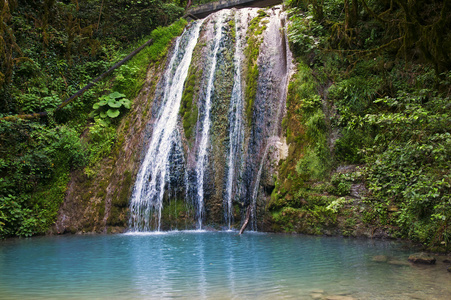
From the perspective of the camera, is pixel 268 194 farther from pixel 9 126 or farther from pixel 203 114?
pixel 9 126

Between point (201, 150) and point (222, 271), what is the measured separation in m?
5.63

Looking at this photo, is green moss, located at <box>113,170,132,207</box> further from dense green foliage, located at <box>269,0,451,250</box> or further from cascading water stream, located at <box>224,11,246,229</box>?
dense green foliage, located at <box>269,0,451,250</box>

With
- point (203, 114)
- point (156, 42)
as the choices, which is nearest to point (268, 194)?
point (203, 114)

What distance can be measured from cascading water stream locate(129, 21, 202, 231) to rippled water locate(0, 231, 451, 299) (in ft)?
7.41

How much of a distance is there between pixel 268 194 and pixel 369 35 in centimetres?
472

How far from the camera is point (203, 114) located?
10484 mm

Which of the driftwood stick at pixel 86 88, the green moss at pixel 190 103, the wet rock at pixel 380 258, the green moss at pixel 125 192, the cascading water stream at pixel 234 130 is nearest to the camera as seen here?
the wet rock at pixel 380 258

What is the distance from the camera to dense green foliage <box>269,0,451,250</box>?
17.9 feet

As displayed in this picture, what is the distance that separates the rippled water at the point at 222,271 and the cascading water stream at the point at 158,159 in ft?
7.41

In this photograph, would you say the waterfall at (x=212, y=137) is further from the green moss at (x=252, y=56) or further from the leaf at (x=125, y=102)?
the leaf at (x=125, y=102)

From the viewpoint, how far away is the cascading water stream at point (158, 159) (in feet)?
30.8

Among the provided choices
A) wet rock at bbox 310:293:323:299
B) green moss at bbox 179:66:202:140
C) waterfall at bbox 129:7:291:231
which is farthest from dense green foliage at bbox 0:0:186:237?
wet rock at bbox 310:293:323:299

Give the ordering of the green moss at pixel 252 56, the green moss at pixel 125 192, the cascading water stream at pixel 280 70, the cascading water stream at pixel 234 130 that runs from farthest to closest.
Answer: the green moss at pixel 252 56, the green moss at pixel 125 192, the cascading water stream at pixel 234 130, the cascading water stream at pixel 280 70

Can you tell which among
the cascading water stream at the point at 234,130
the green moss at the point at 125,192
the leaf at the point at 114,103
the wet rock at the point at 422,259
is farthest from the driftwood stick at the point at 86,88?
the wet rock at the point at 422,259
